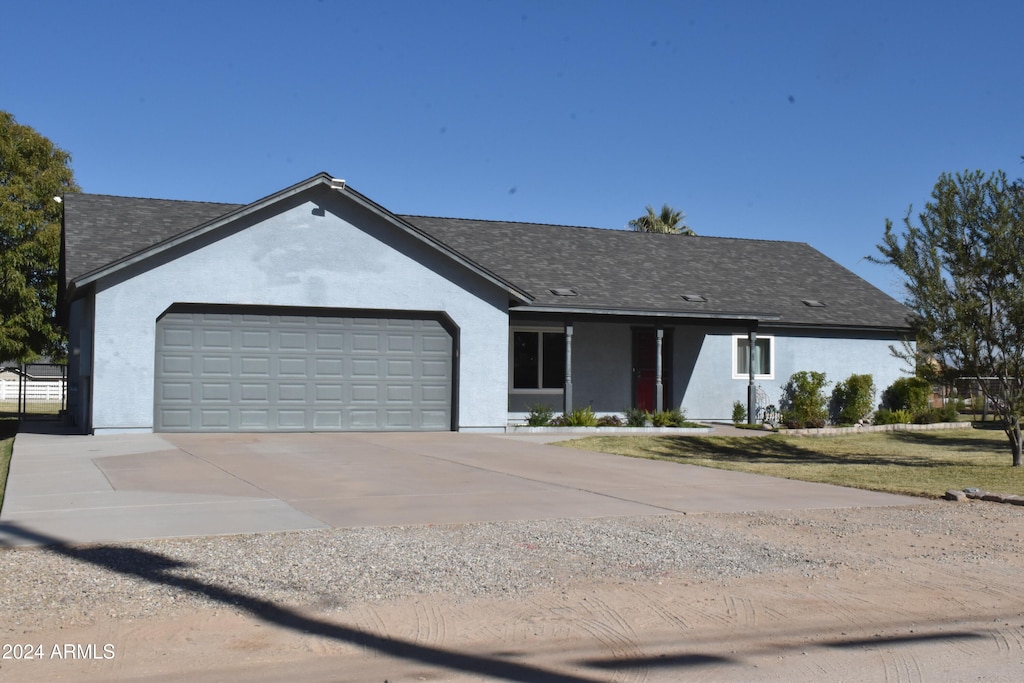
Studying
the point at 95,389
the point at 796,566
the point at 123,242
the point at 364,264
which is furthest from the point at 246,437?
the point at 796,566

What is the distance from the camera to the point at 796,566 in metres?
7.42

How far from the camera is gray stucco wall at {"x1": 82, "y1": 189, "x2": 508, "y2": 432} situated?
57.7 ft

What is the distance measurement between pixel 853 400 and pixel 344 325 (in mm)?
14075

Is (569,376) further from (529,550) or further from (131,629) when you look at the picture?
(131,629)

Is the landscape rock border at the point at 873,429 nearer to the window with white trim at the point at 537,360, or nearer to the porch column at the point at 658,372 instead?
the porch column at the point at 658,372

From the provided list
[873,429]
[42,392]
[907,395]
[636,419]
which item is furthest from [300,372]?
[42,392]

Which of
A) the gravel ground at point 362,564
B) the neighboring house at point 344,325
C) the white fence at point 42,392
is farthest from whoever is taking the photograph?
the white fence at point 42,392

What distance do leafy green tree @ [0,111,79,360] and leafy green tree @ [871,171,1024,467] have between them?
20.3 m

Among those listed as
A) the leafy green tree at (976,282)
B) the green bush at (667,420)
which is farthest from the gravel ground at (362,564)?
the green bush at (667,420)

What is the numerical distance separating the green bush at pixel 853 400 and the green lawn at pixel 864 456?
1.87 meters

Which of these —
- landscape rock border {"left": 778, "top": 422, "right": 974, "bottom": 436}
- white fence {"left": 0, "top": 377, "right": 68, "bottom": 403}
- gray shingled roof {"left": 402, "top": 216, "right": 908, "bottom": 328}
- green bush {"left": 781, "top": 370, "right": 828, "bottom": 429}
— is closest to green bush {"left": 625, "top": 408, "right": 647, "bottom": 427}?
gray shingled roof {"left": 402, "top": 216, "right": 908, "bottom": 328}

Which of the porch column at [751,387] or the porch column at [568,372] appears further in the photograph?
the porch column at [751,387]

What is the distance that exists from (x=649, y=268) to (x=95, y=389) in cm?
1471

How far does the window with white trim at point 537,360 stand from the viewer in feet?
76.7
